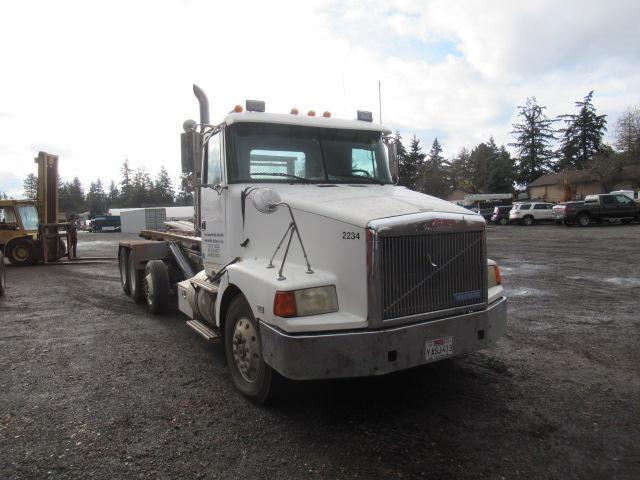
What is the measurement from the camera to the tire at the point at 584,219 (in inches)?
1221

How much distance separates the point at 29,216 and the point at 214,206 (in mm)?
15657

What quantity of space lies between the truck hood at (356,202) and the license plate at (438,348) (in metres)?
1.04

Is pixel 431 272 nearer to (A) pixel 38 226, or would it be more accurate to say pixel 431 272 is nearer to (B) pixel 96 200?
(A) pixel 38 226

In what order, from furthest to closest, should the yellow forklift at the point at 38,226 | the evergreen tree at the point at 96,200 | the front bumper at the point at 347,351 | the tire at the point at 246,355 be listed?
1. the evergreen tree at the point at 96,200
2. the yellow forklift at the point at 38,226
3. the tire at the point at 246,355
4. the front bumper at the point at 347,351

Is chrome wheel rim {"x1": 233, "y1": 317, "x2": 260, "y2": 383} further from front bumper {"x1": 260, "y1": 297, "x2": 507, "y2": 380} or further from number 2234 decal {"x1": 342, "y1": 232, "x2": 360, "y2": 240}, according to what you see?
number 2234 decal {"x1": 342, "y1": 232, "x2": 360, "y2": 240}

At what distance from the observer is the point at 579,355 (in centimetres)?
537

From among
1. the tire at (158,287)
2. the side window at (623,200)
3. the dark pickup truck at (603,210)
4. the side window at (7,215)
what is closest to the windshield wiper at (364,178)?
the tire at (158,287)

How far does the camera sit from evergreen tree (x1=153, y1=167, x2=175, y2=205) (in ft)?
354

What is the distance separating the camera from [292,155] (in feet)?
16.7

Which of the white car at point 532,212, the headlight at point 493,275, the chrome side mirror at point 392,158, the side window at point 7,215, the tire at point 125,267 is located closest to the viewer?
the headlight at point 493,275

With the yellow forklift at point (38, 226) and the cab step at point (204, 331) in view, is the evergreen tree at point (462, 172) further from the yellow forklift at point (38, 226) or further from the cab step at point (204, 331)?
the cab step at point (204, 331)

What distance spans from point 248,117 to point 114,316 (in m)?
4.74

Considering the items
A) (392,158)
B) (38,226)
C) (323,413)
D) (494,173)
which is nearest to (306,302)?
(323,413)

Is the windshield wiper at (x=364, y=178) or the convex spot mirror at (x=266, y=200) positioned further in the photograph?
the windshield wiper at (x=364, y=178)
